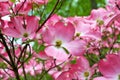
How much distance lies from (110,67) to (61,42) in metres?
0.20

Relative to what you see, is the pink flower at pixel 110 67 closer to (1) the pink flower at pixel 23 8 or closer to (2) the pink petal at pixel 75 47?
(2) the pink petal at pixel 75 47

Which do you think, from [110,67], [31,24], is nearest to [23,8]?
[31,24]

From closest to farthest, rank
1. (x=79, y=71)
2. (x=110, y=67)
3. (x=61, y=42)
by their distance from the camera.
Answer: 1. (x=110, y=67)
2. (x=61, y=42)
3. (x=79, y=71)

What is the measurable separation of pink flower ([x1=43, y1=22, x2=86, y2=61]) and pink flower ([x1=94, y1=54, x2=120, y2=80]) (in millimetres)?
101

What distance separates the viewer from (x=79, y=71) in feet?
4.59

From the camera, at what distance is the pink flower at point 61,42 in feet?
3.76

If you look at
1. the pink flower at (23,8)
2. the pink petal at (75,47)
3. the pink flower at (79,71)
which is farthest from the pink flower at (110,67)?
the pink flower at (23,8)

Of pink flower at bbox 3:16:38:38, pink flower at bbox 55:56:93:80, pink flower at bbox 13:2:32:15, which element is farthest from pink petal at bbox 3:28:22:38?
pink flower at bbox 55:56:93:80

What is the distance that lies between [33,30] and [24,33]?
0.11ft

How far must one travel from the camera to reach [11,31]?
1160 millimetres

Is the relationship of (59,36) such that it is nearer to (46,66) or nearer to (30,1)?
(30,1)

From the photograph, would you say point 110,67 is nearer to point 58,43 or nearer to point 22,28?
point 58,43

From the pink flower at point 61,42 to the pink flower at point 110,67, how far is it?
101 mm

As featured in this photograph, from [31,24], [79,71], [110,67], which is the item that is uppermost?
[31,24]
